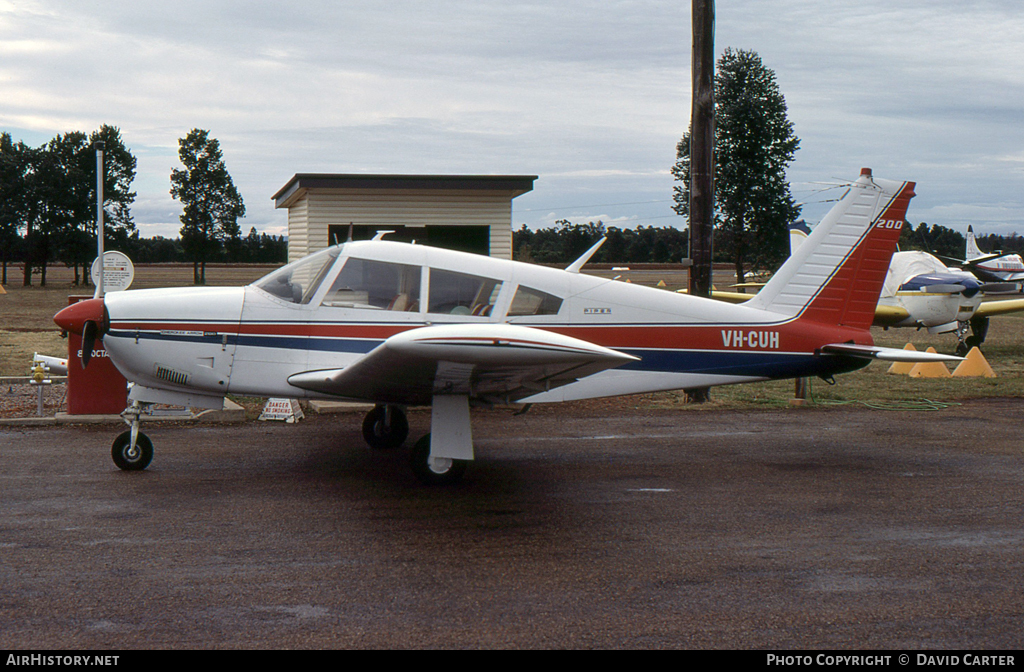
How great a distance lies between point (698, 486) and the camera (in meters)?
7.09

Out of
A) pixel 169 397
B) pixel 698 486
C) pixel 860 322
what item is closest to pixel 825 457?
pixel 860 322

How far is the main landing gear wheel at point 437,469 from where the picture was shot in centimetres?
690

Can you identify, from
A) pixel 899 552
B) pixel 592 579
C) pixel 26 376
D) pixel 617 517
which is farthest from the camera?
pixel 26 376

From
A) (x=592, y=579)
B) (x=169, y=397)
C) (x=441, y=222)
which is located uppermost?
(x=441, y=222)

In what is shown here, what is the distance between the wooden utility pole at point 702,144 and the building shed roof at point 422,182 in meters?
4.03

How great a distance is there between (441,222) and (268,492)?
1014 centimetres

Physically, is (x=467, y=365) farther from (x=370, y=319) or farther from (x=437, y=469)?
(x=370, y=319)

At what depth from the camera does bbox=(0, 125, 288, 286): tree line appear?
63125mm

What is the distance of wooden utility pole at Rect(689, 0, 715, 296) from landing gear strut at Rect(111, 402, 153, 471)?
25.4 ft

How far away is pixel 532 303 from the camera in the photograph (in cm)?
753

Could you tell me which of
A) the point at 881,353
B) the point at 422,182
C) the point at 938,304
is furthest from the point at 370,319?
the point at 938,304

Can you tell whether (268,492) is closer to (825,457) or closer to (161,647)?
(161,647)

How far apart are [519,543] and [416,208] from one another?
37.9 feet

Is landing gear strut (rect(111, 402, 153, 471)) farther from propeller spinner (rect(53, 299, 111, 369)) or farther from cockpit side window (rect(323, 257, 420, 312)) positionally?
cockpit side window (rect(323, 257, 420, 312))
